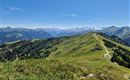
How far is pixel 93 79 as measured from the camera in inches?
3410

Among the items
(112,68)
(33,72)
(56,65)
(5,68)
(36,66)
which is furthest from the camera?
(112,68)

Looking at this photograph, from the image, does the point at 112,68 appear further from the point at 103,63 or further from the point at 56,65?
the point at 56,65

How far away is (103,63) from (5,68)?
116937 millimetres

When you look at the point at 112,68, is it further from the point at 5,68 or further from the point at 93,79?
the point at 5,68

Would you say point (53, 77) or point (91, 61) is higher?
point (53, 77)

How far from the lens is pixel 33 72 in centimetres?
7712

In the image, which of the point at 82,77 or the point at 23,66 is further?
the point at 82,77

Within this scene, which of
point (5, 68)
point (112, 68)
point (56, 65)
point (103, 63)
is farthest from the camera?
point (103, 63)

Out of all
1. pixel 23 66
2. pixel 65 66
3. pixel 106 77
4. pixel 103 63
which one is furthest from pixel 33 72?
pixel 103 63

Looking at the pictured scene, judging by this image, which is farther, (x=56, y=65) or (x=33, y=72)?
(x=56, y=65)

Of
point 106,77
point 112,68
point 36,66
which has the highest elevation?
point 36,66

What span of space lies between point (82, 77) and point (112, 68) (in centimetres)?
8355

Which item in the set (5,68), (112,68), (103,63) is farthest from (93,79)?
(103,63)

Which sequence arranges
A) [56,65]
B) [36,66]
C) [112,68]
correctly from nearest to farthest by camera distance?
[36,66]
[56,65]
[112,68]
